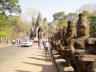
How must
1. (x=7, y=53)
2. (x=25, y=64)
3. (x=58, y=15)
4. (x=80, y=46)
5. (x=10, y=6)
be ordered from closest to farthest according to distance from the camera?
(x=80, y=46) < (x=25, y=64) < (x=7, y=53) < (x=10, y=6) < (x=58, y=15)

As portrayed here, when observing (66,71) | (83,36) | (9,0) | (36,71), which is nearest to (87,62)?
(66,71)

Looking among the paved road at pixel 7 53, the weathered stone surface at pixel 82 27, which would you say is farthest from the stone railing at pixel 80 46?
the paved road at pixel 7 53

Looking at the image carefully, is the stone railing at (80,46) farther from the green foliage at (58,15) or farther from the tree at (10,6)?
the green foliage at (58,15)

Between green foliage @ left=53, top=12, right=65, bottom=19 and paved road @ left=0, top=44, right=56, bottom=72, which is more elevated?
green foliage @ left=53, top=12, right=65, bottom=19

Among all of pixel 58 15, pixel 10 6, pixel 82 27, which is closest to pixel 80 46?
pixel 82 27

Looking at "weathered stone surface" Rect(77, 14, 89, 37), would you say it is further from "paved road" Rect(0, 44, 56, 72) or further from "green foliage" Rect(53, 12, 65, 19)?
"green foliage" Rect(53, 12, 65, 19)

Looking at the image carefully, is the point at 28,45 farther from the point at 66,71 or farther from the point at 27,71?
the point at 66,71

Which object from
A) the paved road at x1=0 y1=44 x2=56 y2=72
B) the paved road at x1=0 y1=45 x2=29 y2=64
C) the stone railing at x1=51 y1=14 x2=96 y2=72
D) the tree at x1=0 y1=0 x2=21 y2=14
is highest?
the tree at x1=0 y1=0 x2=21 y2=14

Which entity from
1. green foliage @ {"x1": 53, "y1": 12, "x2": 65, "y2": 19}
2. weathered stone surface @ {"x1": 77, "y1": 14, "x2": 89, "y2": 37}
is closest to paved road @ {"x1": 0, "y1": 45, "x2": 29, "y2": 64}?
weathered stone surface @ {"x1": 77, "y1": 14, "x2": 89, "y2": 37}

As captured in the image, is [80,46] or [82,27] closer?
[80,46]

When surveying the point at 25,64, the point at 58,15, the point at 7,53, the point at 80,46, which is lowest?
the point at 25,64

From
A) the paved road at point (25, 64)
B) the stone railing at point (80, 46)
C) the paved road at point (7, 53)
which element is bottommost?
the paved road at point (25, 64)

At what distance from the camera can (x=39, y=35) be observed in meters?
83.6

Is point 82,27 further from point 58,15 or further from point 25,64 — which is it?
point 58,15
